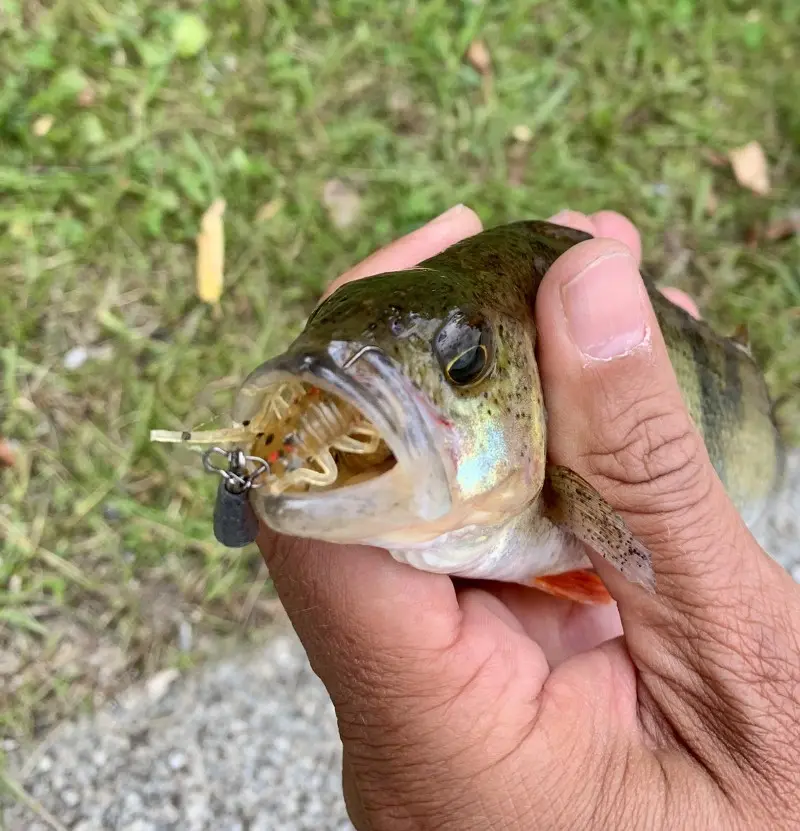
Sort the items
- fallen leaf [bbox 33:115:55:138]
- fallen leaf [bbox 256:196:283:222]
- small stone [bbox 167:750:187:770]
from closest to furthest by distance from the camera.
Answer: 1. small stone [bbox 167:750:187:770]
2. fallen leaf [bbox 33:115:55:138]
3. fallen leaf [bbox 256:196:283:222]

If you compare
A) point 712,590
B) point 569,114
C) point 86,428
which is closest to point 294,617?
point 712,590

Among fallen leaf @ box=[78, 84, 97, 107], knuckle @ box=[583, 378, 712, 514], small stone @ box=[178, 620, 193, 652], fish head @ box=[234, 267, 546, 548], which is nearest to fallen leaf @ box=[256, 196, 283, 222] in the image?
fallen leaf @ box=[78, 84, 97, 107]

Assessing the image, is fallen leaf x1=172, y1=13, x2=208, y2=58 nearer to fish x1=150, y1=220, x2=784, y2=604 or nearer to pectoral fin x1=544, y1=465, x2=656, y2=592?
fish x1=150, y1=220, x2=784, y2=604

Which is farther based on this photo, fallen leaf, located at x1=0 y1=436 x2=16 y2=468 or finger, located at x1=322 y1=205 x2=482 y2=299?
fallen leaf, located at x1=0 y1=436 x2=16 y2=468

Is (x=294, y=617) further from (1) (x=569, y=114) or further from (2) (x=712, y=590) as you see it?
(1) (x=569, y=114)

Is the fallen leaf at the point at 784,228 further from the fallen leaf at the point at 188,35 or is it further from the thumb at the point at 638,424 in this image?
the fallen leaf at the point at 188,35

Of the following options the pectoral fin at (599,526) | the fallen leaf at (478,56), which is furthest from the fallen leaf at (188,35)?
the pectoral fin at (599,526)

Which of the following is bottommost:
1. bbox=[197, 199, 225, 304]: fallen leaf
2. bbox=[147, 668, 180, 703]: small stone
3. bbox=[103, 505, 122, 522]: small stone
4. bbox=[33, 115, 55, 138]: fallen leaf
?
bbox=[147, 668, 180, 703]: small stone

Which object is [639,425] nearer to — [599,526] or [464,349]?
[599,526]
